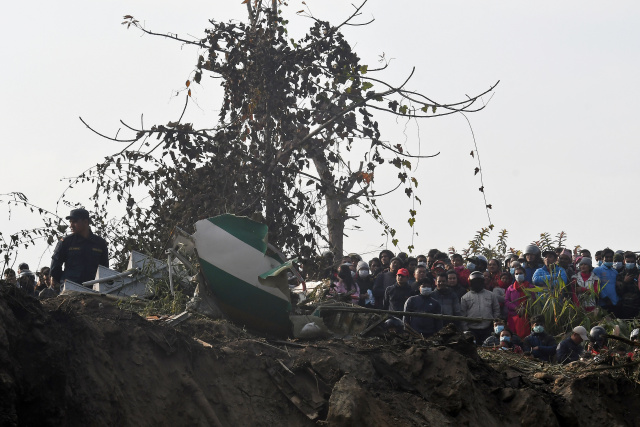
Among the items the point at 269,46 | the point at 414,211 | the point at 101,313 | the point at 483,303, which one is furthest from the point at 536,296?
the point at 101,313

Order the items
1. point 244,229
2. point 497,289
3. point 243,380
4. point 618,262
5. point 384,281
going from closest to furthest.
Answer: point 243,380, point 244,229, point 497,289, point 384,281, point 618,262

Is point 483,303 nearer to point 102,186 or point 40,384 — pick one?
point 102,186

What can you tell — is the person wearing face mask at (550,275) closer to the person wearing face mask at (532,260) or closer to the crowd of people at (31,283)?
the person wearing face mask at (532,260)

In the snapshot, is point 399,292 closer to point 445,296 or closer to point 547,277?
point 445,296

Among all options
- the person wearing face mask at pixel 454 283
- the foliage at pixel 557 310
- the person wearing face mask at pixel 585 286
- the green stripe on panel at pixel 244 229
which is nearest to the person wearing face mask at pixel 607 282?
the person wearing face mask at pixel 585 286

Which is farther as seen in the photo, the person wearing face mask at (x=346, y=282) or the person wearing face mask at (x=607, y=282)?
the person wearing face mask at (x=607, y=282)

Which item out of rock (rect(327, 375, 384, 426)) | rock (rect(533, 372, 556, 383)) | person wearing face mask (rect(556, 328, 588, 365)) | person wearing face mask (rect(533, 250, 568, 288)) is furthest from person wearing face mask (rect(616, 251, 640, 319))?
rock (rect(327, 375, 384, 426))

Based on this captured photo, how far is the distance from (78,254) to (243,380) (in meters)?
2.96

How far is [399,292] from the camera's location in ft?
36.9

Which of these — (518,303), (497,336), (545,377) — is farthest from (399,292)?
(545,377)

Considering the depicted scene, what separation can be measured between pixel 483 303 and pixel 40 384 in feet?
24.1

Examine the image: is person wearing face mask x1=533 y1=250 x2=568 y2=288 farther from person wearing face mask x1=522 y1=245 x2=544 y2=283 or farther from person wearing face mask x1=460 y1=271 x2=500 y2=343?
person wearing face mask x1=460 y1=271 x2=500 y2=343

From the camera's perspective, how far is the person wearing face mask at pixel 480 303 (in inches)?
442

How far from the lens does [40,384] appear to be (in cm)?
508
